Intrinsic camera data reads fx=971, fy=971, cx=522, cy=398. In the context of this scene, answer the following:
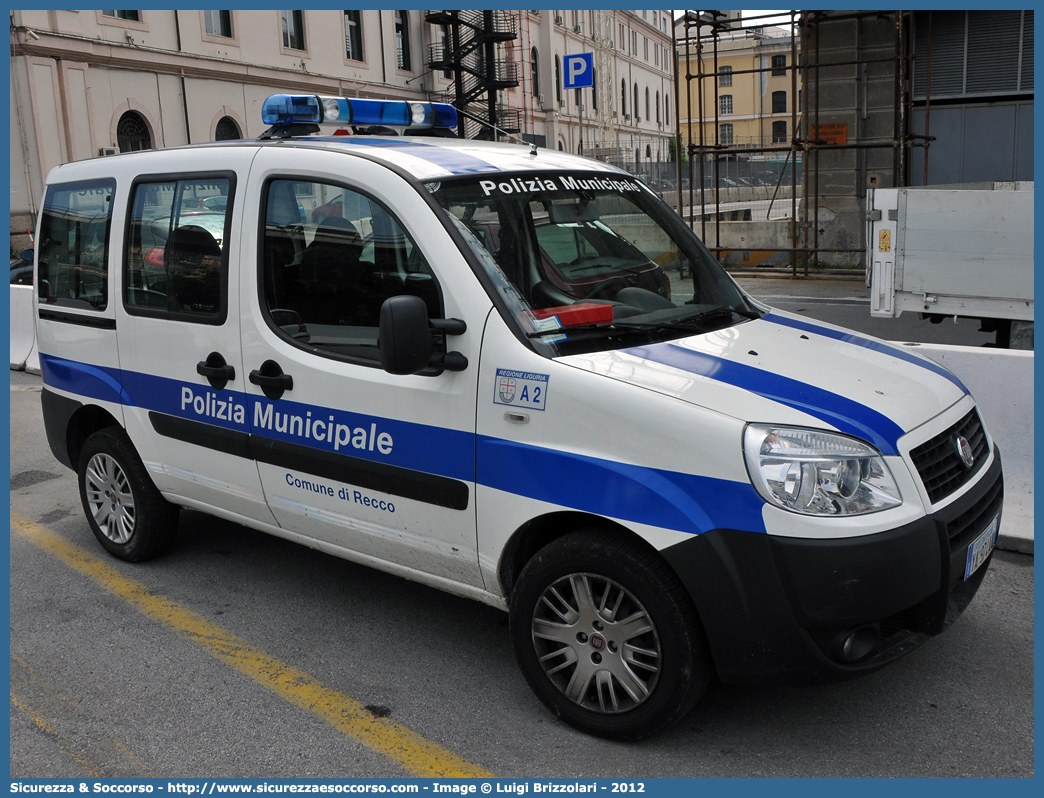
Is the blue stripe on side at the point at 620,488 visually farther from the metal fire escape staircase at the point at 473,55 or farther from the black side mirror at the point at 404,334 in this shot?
the metal fire escape staircase at the point at 473,55

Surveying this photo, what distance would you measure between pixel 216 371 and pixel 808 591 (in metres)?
2.59

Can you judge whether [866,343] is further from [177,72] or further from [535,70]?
[535,70]

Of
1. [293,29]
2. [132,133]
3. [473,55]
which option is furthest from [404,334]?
[473,55]

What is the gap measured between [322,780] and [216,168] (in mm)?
2562

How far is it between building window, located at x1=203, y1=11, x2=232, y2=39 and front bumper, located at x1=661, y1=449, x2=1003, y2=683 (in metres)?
30.5

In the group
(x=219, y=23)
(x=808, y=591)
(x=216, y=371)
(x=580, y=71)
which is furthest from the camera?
(x=219, y=23)

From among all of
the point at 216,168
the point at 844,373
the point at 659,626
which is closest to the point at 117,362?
the point at 216,168

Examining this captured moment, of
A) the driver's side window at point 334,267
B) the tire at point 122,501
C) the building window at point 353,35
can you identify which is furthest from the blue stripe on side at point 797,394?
the building window at point 353,35

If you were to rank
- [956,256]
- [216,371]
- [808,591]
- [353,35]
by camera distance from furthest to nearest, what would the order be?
[353,35], [956,256], [216,371], [808,591]

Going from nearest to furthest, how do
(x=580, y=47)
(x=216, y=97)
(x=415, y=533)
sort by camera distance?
(x=415, y=533)
(x=216, y=97)
(x=580, y=47)

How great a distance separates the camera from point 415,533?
3.61 meters

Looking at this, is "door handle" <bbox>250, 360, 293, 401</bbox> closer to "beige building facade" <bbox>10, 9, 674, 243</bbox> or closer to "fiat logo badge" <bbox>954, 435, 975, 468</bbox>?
"fiat logo badge" <bbox>954, 435, 975, 468</bbox>

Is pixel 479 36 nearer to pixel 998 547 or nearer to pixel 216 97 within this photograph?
pixel 216 97

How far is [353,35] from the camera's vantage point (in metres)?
34.9
